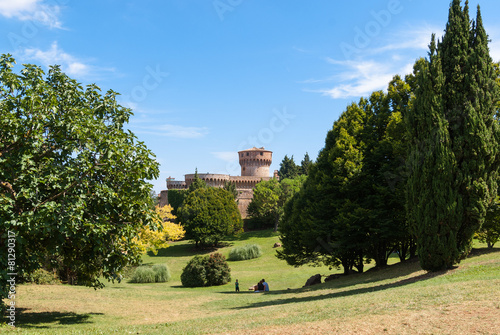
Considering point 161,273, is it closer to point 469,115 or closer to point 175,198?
point 469,115

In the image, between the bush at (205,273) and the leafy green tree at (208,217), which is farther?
the leafy green tree at (208,217)

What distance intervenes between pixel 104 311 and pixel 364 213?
16.4m

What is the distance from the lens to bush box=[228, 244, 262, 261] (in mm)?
56009

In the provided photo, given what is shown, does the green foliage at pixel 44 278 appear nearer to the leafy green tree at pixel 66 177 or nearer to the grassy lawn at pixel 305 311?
the grassy lawn at pixel 305 311

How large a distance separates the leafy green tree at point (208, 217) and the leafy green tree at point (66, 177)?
4856 cm

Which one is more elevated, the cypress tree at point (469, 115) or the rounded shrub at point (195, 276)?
the cypress tree at point (469, 115)

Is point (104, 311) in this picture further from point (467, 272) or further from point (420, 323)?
point (467, 272)

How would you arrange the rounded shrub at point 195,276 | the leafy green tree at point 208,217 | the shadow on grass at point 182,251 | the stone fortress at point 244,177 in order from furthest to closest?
the stone fortress at point 244,177
the leafy green tree at point 208,217
the shadow on grass at point 182,251
the rounded shrub at point 195,276

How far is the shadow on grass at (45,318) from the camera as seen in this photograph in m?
14.0

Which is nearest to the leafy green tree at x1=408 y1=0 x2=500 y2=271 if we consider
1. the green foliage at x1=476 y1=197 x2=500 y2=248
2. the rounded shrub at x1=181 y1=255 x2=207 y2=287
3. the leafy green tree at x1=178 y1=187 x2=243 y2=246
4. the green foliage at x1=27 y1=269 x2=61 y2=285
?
the green foliage at x1=476 y1=197 x2=500 y2=248

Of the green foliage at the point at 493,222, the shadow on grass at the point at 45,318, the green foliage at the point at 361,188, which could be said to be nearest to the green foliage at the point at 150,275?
the green foliage at the point at 361,188

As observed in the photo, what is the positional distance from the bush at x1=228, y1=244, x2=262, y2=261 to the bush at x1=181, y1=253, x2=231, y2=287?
18.3 metres

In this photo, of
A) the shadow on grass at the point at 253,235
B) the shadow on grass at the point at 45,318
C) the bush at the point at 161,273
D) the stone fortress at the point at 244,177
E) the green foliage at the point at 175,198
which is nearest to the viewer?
the shadow on grass at the point at 45,318

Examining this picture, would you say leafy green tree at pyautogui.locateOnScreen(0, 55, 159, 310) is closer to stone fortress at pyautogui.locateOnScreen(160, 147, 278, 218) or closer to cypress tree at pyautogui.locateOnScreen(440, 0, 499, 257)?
cypress tree at pyautogui.locateOnScreen(440, 0, 499, 257)
